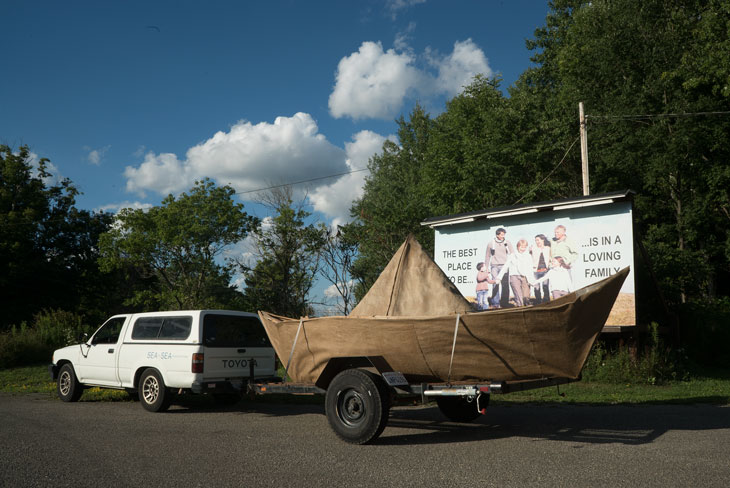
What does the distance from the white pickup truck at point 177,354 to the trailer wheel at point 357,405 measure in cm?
300

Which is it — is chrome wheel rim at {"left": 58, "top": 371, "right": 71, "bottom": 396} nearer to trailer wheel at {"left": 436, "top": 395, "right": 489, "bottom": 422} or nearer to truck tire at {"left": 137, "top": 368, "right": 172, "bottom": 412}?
truck tire at {"left": 137, "top": 368, "right": 172, "bottom": 412}

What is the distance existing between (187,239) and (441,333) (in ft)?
102

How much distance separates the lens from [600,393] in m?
13.5

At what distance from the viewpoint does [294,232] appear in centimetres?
2931

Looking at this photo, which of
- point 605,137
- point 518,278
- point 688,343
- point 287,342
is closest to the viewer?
point 287,342

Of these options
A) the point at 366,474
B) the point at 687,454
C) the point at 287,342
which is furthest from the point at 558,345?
the point at 287,342

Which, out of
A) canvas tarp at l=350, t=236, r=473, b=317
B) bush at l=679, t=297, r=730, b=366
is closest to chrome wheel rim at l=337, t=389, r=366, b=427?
canvas tarp at l=350, t=236, r=473, b=317

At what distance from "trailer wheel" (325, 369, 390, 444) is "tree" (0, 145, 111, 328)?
35.8m

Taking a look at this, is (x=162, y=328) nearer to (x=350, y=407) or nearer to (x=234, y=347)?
(x=234, y=347)

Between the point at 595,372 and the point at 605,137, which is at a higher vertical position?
the point at 605,137

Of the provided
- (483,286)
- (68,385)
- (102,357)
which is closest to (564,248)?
(483,286)

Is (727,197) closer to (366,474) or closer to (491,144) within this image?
(491,144)

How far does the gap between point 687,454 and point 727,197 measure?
24390 mm

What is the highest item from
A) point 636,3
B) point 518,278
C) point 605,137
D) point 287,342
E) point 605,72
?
point 636,3
